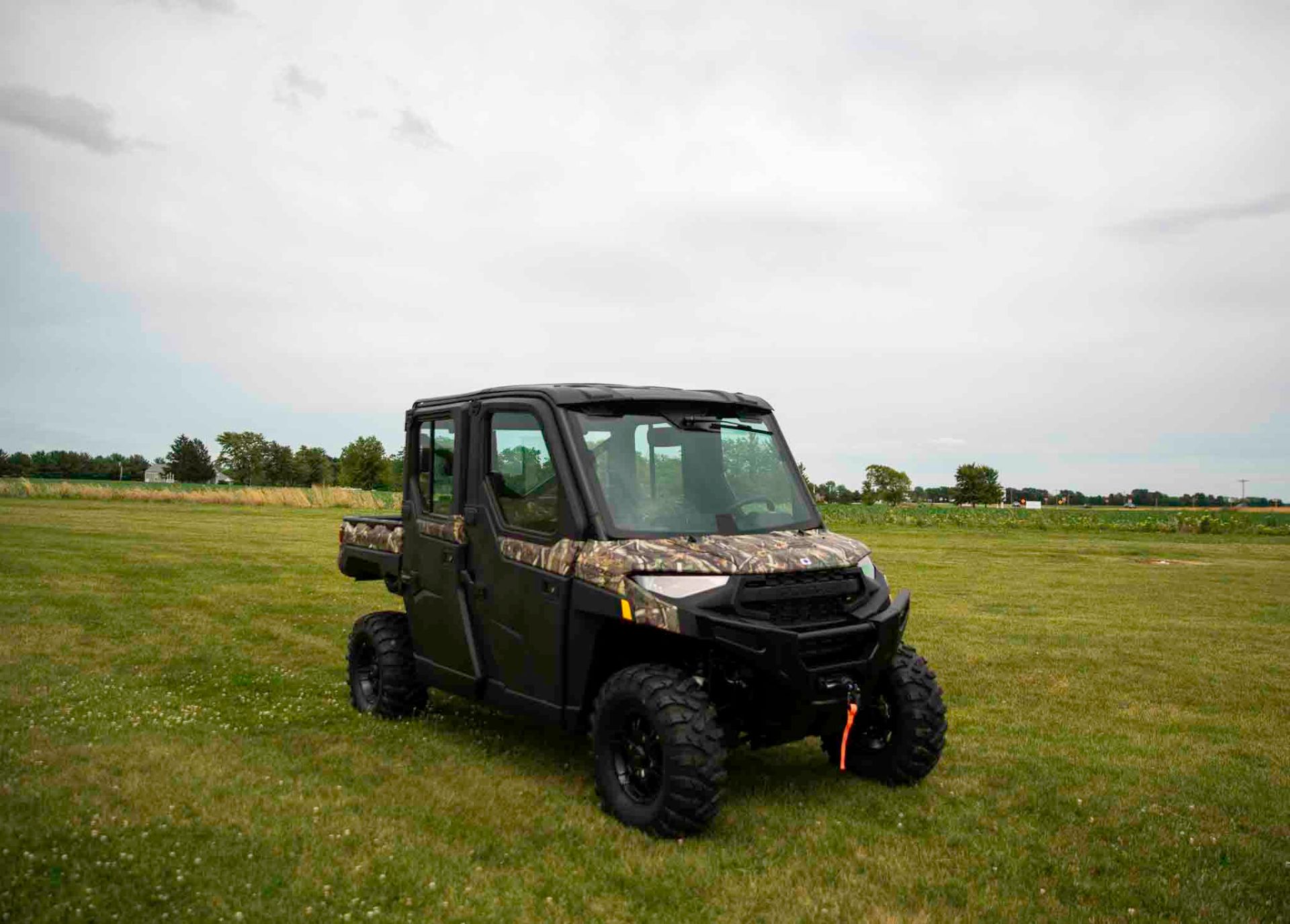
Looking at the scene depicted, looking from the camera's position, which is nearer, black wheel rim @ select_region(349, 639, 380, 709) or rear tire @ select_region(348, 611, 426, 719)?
rear tire @ select_region(348, 611, 426, 719)

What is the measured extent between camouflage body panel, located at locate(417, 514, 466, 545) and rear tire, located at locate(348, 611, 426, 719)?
3.78ft

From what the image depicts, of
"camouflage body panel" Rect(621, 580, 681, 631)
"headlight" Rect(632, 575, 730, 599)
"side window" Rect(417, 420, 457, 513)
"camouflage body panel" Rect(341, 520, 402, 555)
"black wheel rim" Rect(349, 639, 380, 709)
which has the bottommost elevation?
"black wheel rim" Rect(349, 639, 380, 709)

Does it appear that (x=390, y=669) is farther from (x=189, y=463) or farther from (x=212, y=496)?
(x=189, y=463)

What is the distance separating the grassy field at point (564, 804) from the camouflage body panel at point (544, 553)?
4.97 feet

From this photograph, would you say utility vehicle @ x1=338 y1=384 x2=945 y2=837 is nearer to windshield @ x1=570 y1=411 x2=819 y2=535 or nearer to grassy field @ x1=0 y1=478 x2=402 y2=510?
windshield @ x1=570 y1=411 x2=819 y2=535

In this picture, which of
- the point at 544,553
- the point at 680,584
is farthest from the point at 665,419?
the point at 680,584

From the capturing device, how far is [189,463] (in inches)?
6235

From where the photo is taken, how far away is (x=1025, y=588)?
19891 millimetres

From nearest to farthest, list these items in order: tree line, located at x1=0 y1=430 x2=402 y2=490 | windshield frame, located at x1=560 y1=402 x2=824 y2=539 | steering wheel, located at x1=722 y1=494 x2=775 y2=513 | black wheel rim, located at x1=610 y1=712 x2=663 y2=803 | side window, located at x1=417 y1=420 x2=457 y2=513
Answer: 1. black wheel rim, located at x1=610 y1=712 x2=663 y2=803
2. windshield frame, located at x1=560 y1=402 x2=824 y2=539
3. steering wheel, located at x1=722 y1=494 x2=775 y2=513
4. side window, located at x1=417 y1=420 x2=457 y2=513
5. tree line, located at x1=0 y1=430 x2=402 y2=490

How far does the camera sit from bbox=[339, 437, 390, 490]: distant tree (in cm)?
12519

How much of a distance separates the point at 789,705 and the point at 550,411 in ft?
8.03

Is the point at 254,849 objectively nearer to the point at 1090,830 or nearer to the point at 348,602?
the point at 1090,830

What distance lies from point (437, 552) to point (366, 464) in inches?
4826

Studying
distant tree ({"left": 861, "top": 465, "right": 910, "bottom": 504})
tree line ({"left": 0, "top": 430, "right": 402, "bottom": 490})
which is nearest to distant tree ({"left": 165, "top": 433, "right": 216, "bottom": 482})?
tree line ({"left": 0, "top": 430, "right": 402, "bottom": 490})
